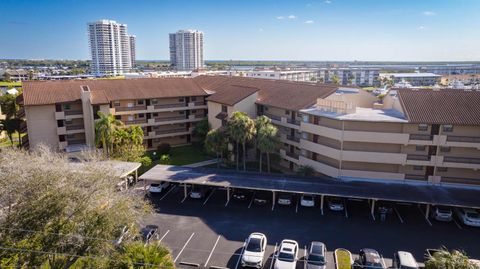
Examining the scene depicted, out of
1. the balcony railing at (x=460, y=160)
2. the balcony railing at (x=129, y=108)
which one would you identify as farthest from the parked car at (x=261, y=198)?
the balcony railing at (x=129, y=108)

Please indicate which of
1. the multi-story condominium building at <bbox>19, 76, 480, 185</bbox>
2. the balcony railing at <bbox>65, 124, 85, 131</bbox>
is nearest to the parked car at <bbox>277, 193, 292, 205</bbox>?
the multi-story condominium building at <bbox>19, 76, 480, 185</bbox>

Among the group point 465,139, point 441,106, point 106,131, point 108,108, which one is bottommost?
point 106,131

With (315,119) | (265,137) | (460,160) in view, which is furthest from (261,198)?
(460,160)

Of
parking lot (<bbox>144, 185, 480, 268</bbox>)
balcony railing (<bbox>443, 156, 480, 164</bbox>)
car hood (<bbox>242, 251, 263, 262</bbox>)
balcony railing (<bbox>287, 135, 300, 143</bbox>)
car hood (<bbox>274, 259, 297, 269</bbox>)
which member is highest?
balcony railing (<bbox>287, 135, 300, 143</bbox>)

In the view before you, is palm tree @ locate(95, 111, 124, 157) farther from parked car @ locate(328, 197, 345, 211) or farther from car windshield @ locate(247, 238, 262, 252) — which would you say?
parked car @ locate(328, 197, 345, 211)

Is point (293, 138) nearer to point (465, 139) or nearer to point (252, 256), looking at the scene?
point (465, 139)

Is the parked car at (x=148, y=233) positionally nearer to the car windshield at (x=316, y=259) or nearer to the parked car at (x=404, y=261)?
the car windshield at (x=316, y=259)
